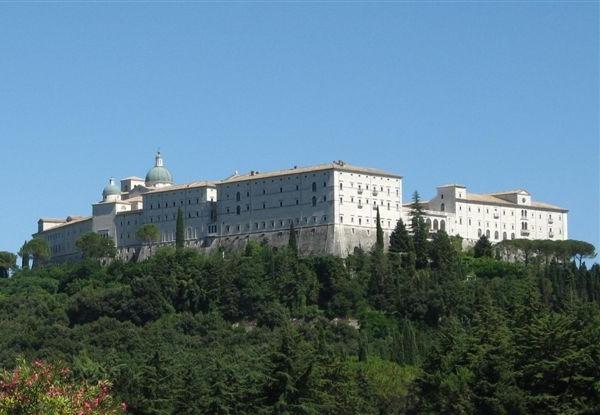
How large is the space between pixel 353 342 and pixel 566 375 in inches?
1492

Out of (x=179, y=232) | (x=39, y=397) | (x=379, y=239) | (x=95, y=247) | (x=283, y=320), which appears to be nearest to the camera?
(x=39, y=397)

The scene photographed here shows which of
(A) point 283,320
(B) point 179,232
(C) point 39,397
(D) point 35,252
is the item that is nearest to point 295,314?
(A) point 283,320

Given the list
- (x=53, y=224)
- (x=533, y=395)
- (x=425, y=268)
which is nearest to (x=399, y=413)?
(x=533, y=395)

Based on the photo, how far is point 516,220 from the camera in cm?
10444

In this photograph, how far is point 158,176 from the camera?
114062mm

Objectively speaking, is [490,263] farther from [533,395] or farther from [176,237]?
[533,395]

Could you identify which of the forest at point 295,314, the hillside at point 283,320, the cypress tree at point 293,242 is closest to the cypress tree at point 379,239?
the forest at point 295,314

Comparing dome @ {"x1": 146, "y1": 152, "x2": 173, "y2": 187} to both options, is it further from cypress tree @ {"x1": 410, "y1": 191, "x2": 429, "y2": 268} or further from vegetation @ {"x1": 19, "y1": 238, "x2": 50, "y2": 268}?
cypress tree @ {"x1": 410, "y1": 191, "x2": 429, "y2": 268}

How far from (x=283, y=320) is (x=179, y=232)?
2108cm

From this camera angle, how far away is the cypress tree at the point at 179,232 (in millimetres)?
99375

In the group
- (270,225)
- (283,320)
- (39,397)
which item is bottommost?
(39,397)

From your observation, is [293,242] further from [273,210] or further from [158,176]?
[158,176]

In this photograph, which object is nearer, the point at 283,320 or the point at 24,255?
the point at 283,320

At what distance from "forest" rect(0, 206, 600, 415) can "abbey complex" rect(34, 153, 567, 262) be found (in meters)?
2.80
